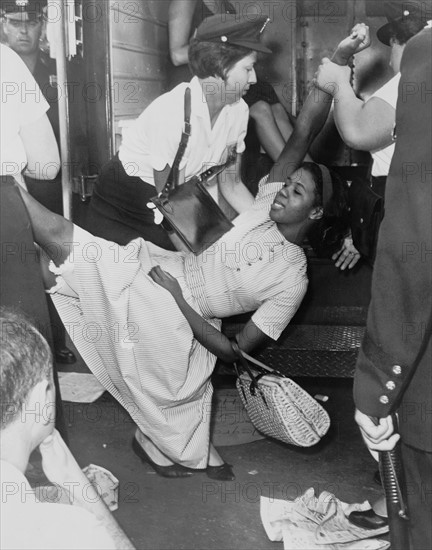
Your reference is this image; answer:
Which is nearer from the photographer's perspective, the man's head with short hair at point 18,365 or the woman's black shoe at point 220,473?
the man's head with short hair at point 18,365

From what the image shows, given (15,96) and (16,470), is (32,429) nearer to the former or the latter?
(16,470)

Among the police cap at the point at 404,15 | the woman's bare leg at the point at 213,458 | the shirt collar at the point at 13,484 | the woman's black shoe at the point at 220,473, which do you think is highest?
the police cap at the point at 404,15

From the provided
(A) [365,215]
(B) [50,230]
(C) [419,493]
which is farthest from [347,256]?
(C) [419,493]

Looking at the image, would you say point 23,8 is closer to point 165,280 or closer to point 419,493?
point 165,280

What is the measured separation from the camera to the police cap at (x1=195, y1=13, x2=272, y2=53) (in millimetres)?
2645

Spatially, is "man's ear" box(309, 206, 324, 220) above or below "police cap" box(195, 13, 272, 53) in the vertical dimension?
below

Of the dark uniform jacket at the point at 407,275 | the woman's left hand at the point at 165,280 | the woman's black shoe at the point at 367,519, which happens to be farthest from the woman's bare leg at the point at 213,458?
the dark uniform jacket at the point at 407,275

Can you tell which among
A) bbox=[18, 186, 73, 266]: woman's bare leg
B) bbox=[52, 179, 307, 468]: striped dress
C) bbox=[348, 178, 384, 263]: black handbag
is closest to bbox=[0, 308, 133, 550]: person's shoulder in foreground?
bbox=[18, 186, 73, 266]: woman's bare leg

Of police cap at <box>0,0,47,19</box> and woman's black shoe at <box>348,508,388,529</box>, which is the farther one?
woman's black shoe at <box>348,508,388,529</box>

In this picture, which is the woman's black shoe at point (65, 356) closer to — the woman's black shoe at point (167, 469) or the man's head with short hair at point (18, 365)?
the woman's black shoe at point (167, 469)

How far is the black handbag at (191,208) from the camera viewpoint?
2781mm

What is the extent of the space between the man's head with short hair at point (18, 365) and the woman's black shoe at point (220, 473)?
119 centimetres

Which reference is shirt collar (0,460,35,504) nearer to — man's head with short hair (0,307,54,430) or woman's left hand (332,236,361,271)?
man's head with short hair (0,307,54,430)

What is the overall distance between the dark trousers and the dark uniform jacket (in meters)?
0.06
